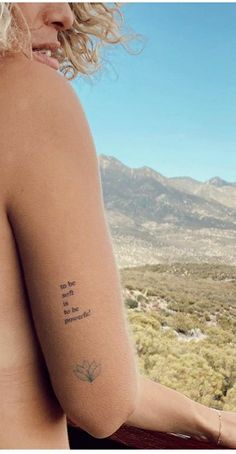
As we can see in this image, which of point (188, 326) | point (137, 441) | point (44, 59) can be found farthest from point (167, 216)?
point (44, 59)

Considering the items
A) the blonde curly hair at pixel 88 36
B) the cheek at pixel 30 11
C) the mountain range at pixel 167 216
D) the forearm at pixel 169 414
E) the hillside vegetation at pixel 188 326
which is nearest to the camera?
the cheek at pixel 30 11

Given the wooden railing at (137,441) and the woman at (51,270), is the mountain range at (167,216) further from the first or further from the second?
the woman at (51,270)

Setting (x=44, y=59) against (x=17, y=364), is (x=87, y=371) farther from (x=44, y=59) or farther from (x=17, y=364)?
(x=44, y=59)

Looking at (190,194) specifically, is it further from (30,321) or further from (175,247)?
(30,321)

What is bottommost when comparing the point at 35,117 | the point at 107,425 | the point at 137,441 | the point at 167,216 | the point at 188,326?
the point at 167,216

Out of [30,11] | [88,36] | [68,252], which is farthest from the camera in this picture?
[88,36]

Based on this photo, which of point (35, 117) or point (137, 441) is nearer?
point (35, 117)

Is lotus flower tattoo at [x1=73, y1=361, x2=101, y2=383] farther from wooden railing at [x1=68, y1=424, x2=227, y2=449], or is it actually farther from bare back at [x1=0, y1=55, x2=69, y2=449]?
wooden railing at [x1=68, y1=424, x2=227, y2=449]

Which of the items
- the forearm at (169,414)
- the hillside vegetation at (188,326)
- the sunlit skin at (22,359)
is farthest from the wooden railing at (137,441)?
the hillside vegetation at (188,326)
